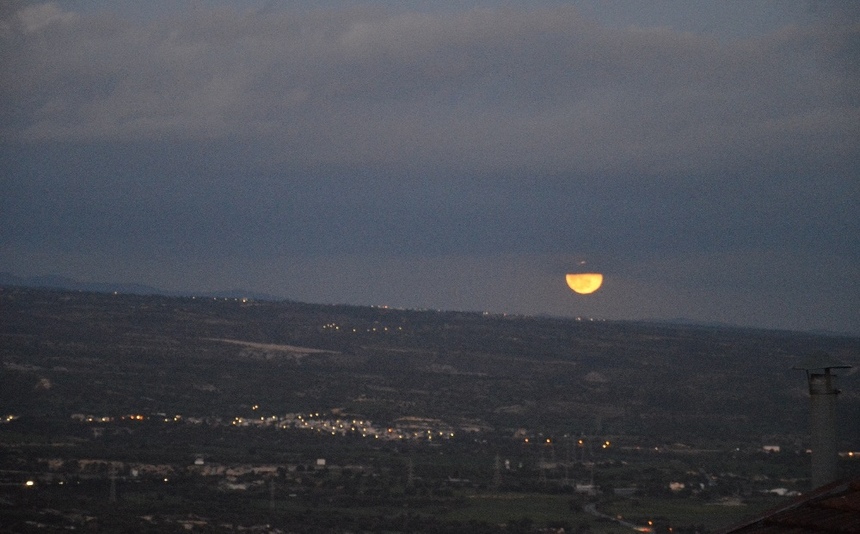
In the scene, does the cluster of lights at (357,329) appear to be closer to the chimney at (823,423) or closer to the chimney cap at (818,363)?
the chimney cap at (818,363)

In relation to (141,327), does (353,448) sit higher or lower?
lower

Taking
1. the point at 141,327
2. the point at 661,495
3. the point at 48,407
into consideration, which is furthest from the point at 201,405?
the point at 661,495

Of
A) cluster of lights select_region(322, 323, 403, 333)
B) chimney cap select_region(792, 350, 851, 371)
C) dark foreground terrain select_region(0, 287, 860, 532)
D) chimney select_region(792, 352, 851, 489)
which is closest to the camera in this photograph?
chimney select_region(792, 352, 851, 489)

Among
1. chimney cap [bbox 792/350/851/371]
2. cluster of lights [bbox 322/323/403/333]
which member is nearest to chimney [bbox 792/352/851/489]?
chimney cap [bbox 792/350/851/371]

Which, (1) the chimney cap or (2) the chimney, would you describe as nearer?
(2) the chimney

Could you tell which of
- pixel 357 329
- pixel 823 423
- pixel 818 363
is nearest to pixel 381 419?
pixel 357 329

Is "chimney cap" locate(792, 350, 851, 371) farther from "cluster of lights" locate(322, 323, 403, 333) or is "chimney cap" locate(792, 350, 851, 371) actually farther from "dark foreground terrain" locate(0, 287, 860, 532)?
"cluster of lights" locate(322, 323, 403, 333)

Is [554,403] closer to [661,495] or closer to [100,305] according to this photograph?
[661,495]
